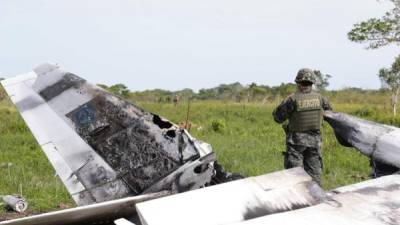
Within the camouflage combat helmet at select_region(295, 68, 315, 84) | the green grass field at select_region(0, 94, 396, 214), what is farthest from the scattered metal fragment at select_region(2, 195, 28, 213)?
the camouflage combat helmet at select_region(295, 68, 315, 84)

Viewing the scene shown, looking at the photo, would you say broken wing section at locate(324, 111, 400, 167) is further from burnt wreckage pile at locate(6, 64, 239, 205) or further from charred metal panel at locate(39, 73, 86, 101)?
charred metal panel at locate(39, 73, 86, 101)

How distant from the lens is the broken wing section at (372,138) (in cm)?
467

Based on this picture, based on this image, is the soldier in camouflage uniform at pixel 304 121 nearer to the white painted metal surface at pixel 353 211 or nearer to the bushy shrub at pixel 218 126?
the white painted metal surface at pixel 353 211

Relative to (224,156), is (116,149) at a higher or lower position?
higher

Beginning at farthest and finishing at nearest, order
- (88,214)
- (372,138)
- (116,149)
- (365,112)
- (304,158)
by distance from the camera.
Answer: (365,112)
(304,158)
(116,149)
(372,138)
(88,214)

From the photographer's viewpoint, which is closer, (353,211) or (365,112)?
(353,211)

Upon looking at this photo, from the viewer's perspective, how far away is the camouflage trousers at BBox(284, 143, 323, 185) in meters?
7.62

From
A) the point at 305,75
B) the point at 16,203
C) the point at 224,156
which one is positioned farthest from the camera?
the point at 224,156

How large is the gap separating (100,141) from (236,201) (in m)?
2.05

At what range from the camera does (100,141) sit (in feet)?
17.6

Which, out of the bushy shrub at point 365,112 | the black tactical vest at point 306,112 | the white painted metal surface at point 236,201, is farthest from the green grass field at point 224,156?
the white painted metal surface at point 236,201

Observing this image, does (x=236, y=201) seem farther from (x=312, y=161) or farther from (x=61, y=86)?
(x=312, y=161)

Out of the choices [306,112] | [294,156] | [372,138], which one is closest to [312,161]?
[294,156]

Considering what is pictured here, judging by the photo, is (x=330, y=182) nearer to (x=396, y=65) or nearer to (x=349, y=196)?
(x=349, y=196)
